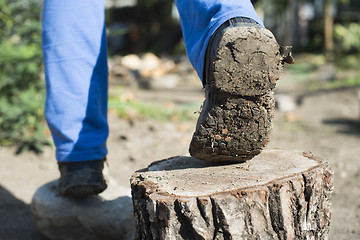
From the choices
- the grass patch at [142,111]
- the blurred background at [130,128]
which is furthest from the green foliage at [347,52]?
the grass patch at [142,111]

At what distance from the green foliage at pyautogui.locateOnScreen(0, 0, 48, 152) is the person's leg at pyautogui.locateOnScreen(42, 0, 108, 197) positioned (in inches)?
73.8

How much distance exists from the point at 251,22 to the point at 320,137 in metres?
3.16

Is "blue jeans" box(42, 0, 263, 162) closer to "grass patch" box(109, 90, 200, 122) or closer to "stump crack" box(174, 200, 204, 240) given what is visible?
"stump crack" box(174, 200, 204, 240)

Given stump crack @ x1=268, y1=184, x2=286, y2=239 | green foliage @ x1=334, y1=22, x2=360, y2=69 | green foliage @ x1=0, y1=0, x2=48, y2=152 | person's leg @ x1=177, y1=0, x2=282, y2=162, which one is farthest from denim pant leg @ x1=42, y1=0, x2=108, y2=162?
green foliage @ x1=334, y1=22, x2=360, y2=69

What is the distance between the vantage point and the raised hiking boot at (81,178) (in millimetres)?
1728

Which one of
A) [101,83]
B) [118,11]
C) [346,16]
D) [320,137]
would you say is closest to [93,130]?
[101,83]

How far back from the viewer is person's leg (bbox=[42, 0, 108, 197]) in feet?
5.77

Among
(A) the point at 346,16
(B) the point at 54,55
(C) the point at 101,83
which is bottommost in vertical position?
(C) the point at 101,83

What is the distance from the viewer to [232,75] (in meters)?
1.25

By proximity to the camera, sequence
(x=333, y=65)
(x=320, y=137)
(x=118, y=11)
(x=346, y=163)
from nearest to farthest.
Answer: (x=346, y=163) → (x=320, y=137) → (x=333, y=65) → (x=118, y=11)

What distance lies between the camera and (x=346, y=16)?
14.1 metres

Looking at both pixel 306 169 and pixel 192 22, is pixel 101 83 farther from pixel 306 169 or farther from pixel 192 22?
pixel 306 169

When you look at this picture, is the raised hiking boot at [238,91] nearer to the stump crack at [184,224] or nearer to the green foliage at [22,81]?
the stump crack at [184,224]

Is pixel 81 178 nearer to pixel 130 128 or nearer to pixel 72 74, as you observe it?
pixel 72 74
